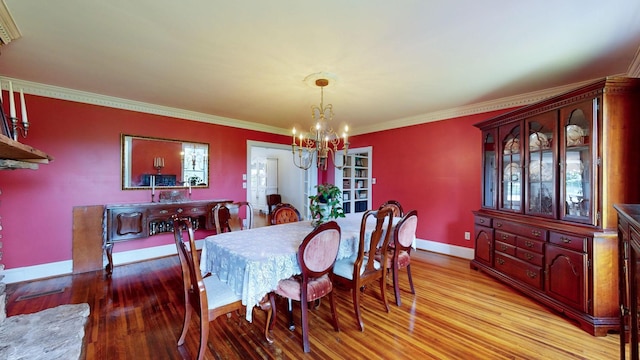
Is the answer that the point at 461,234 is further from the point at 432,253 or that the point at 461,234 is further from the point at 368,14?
the point at 368,14

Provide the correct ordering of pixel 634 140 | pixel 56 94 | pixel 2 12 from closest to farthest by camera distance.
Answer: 1. pixel 2 12
2. pixel 634 140
3. pixel 56 94

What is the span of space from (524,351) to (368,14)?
2672mm

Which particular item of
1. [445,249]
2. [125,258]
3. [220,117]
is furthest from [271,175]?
[445,249]

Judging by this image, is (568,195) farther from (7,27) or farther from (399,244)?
(7,27)

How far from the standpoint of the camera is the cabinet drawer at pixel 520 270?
101 inches

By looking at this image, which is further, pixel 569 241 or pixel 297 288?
pixel 569 241

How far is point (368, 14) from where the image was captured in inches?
69.0

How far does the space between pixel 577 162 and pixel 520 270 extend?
1.23 meters

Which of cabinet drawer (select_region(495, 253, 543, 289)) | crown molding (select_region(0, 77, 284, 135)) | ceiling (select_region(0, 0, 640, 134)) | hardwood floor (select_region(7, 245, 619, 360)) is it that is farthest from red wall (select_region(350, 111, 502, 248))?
crown molding (select_region(0, 77, 284, 135))

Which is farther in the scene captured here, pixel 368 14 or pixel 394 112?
pixel 394 112

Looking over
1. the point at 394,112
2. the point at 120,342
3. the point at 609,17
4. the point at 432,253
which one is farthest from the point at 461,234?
the point at 120,342

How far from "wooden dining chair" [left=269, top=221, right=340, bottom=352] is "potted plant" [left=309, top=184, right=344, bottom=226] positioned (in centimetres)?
59

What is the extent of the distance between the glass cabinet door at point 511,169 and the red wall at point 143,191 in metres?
0.66

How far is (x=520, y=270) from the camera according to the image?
275 cm
